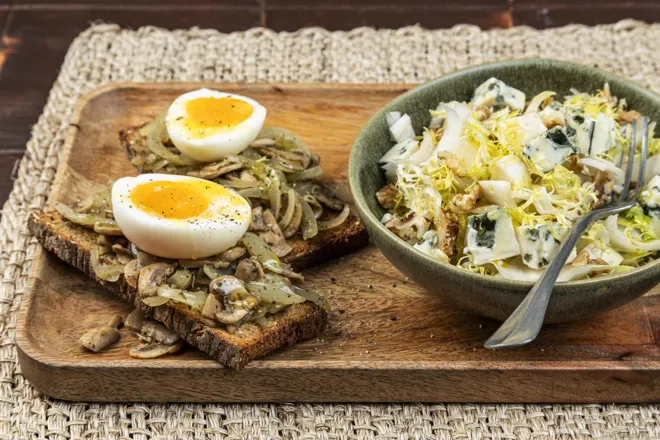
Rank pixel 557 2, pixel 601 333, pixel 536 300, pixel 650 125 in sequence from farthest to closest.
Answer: pixel 557 2 → pixel 650 125 → pixel 601 333 → pixel 536 300

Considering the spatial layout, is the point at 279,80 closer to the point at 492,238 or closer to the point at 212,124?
the point at 212,124

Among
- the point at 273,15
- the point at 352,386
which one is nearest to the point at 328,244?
the point at 352,386

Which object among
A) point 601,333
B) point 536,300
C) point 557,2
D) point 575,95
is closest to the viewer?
point 536,300

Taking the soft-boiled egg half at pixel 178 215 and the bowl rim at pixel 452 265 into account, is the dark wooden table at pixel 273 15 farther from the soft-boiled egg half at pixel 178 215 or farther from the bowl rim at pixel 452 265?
the soft-boiled egg half at pixel 178 215

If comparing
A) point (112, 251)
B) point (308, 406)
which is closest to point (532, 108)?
point (308, 406)

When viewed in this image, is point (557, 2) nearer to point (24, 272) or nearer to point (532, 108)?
point (532, 108)

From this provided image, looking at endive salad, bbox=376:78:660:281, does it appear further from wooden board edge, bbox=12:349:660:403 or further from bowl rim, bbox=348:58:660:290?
wooden board edge, bbox=12:349:660:403

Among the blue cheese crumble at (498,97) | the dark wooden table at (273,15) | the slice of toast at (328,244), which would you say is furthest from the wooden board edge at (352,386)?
the dark wooden table at (273,15)
